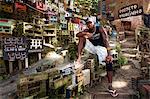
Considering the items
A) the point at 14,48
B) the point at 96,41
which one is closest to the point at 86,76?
the point at 96,41

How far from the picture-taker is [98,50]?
14.5 ft

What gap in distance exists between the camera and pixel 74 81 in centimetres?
396

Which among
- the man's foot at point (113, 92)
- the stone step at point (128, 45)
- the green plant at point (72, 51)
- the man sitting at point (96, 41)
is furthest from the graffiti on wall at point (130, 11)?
the man's foot at point (113, 92)

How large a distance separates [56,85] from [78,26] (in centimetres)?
191

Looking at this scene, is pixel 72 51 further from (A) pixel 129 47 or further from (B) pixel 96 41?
(A) pixel 129 47

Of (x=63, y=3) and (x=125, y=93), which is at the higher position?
(x=63, y=3)

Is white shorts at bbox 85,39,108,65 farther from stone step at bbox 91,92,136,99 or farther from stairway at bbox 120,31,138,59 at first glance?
stairway at bbox 120,31,138,59

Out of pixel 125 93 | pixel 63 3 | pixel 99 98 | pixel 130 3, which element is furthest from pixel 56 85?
pixel 130 3

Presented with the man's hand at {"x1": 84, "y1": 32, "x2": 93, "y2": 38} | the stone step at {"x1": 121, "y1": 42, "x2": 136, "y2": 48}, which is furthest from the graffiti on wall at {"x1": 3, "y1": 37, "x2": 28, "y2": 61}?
the stone step at {"x1": 121, "y1": 42, "x2": 136, "y2": 48}

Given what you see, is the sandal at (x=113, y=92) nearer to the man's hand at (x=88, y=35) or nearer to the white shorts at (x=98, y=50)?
the white shorts at (x=98, y=50)

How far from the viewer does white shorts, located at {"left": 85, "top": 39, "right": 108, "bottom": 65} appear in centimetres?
436

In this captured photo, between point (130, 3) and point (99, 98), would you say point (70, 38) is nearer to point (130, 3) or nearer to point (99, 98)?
point (99, 98)

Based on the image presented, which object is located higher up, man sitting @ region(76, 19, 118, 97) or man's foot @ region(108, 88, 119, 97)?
man sitting @ region(76, 19, 118, 97)

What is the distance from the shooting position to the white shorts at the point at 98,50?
4359 mm
